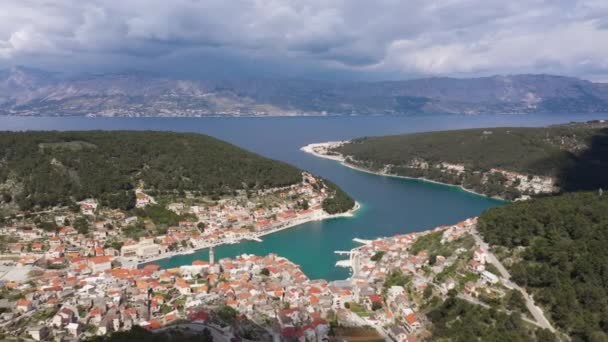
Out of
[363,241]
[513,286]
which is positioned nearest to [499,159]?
[363,241]

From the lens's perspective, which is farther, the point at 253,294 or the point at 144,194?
the point at 144,194

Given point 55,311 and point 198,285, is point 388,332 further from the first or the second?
point 55,311

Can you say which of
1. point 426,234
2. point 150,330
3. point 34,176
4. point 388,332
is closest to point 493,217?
point 426,234

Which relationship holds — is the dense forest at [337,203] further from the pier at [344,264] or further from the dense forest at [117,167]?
the pier at [344,264]

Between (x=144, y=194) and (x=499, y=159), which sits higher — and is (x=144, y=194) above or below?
below

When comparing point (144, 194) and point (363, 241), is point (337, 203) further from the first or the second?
point (144, 194)

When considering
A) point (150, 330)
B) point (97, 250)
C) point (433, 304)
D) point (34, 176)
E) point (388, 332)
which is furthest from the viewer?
point (34, 176)
